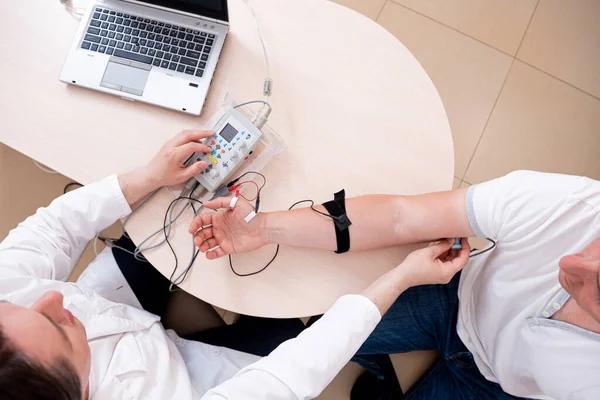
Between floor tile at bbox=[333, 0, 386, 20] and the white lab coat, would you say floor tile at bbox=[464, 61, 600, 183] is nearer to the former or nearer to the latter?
floor tile at bbox=[333, 0, 386, 20]

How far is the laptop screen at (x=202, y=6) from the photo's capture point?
938mm

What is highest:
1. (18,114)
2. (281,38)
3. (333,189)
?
(281,38)

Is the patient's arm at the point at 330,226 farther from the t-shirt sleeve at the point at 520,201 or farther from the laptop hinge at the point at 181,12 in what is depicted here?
the laptop hinge at the point at 181,12

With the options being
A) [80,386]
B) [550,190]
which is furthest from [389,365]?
[80,386]

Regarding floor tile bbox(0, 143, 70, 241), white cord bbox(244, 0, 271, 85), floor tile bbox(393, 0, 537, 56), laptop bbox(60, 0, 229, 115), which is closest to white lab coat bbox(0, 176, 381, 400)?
laptop bbox(60, 0, 229, 115)

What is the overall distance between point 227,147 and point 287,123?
6.5 inches

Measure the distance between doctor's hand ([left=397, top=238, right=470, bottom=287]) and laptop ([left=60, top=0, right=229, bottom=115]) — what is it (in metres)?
0.62

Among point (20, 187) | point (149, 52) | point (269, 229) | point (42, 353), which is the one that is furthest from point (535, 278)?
point (20, 187)

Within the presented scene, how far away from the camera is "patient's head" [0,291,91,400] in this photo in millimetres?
568

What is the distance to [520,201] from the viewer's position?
32.8 inches

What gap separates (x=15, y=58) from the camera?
103 cm

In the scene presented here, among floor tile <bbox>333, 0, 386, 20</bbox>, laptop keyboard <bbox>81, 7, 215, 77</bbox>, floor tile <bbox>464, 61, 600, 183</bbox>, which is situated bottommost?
laptop keyboard <bbox>81, 7, 215, 77</bbox>

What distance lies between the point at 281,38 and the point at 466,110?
1024mm

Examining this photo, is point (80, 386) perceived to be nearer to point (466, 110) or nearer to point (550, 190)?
point (550, 190)
